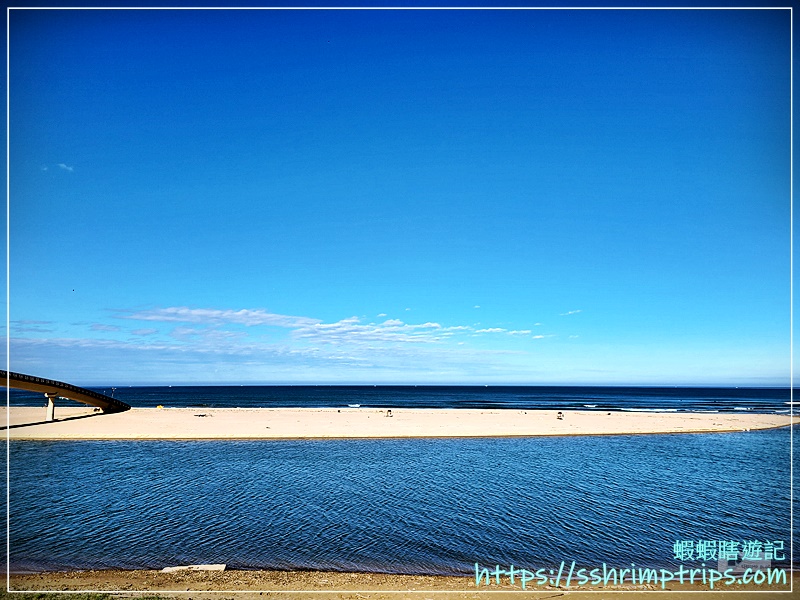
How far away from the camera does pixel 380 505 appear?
22578 mm

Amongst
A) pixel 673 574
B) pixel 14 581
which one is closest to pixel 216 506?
pixel 14 581

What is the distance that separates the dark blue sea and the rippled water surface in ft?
0.30

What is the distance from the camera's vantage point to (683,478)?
29.5 metres

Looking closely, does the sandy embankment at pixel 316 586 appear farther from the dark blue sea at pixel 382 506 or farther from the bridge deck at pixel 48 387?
the bridge deck at pixel 48 387

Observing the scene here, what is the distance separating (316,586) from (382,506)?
9.13 meters

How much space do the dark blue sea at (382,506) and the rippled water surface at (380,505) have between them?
91 mm

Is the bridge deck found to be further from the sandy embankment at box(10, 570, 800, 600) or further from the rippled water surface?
the sandy embankment at box(10, 570, 800, 600)

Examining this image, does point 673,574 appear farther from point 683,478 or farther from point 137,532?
point 137,532

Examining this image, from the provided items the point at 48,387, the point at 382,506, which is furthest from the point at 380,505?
the point at 48,387

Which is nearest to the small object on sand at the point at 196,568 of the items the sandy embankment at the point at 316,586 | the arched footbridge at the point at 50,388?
the sandy embankment at the point at 316,586

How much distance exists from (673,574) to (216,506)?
19.4 meters

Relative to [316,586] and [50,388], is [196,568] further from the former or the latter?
[50,388]

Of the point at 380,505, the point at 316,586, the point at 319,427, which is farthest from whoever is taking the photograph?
the point at 319,427

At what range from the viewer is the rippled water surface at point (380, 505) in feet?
54.5
